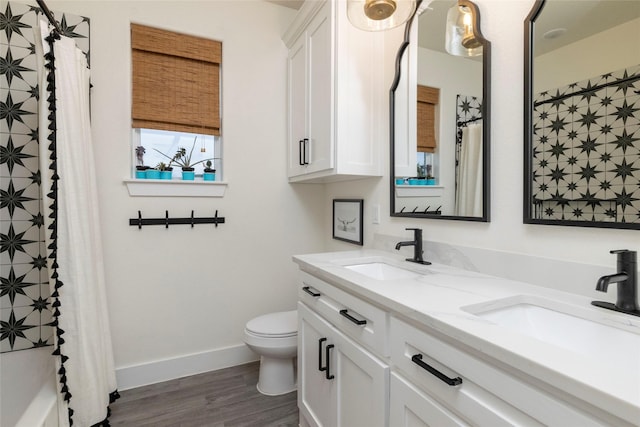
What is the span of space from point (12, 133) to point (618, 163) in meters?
2.73

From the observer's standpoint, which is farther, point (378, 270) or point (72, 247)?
point (378, 270)

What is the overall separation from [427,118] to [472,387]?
1259 mm

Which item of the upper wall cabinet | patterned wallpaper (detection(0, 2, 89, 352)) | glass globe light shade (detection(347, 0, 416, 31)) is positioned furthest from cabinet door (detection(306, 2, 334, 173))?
patterned wallpaper (detection(0, 2, 89, 352))

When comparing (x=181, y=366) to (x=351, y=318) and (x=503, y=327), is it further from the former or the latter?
(x=503, y=327)

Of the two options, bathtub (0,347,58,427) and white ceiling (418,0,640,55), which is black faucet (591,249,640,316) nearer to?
white ceiling (418,0,640,55)

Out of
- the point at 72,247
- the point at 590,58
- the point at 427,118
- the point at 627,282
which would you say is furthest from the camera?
the point at 427,118

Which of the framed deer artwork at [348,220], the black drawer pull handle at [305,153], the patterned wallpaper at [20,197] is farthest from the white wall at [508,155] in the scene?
the patterned wallpaper at [20,197]

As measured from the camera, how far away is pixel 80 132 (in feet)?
5.16

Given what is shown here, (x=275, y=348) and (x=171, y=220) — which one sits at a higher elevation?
(x=171, y=220)

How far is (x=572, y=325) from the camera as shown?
34.5 inches

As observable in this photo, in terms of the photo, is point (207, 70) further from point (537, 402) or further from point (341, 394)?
point (537, 402)

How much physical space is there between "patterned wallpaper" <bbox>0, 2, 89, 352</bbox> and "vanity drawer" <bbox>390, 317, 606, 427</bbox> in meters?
2.06

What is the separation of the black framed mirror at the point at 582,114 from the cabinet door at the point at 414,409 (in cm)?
72

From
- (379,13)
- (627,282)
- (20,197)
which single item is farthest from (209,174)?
(627,282)
